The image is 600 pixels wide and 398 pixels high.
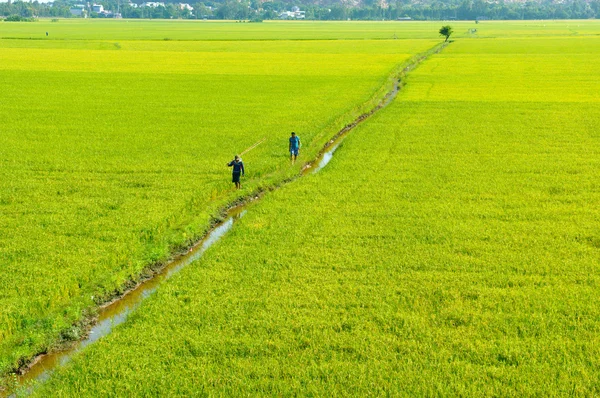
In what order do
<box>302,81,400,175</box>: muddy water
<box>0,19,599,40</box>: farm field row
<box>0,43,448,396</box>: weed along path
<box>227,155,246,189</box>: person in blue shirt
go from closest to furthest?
<box>0,43,448,396</box>: weed along path → <box>227,155,246,189</box>: person in blue shirt → <box>302,81,400,175</box>: muddy water → <box>0,19,599,40</box>: farm field row

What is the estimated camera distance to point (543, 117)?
2698 cm

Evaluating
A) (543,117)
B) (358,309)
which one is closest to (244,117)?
(543,117)

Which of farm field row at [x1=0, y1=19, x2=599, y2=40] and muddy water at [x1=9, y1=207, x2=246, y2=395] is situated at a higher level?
farm field row at [x1=0, y1=19, x2=599, y2=40]

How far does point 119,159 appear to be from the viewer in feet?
62.7

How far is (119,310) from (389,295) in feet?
13.9

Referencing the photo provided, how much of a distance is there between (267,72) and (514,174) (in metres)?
29.5

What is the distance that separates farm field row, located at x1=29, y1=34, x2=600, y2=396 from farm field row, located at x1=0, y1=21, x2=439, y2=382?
1.13 meters

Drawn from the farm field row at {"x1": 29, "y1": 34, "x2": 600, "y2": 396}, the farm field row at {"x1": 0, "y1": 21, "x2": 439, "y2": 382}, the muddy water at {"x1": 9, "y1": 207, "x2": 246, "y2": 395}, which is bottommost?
the muddy water at {"x1": 9, "y1": 207, "x2": 246, "y2": 395}

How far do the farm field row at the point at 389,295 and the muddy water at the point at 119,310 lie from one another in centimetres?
40

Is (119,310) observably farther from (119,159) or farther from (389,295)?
(119,159)

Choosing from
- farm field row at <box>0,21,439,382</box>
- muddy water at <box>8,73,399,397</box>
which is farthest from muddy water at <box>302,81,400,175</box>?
muddy water at <box>8,73,399,397</box>

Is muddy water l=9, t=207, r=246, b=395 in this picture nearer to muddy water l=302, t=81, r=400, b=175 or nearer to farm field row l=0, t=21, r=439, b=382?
farm field row l=0, t=21, r=439, b=382

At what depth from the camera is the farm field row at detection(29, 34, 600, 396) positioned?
27.0 feet

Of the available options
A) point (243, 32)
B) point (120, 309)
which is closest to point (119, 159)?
point (120, 309)
